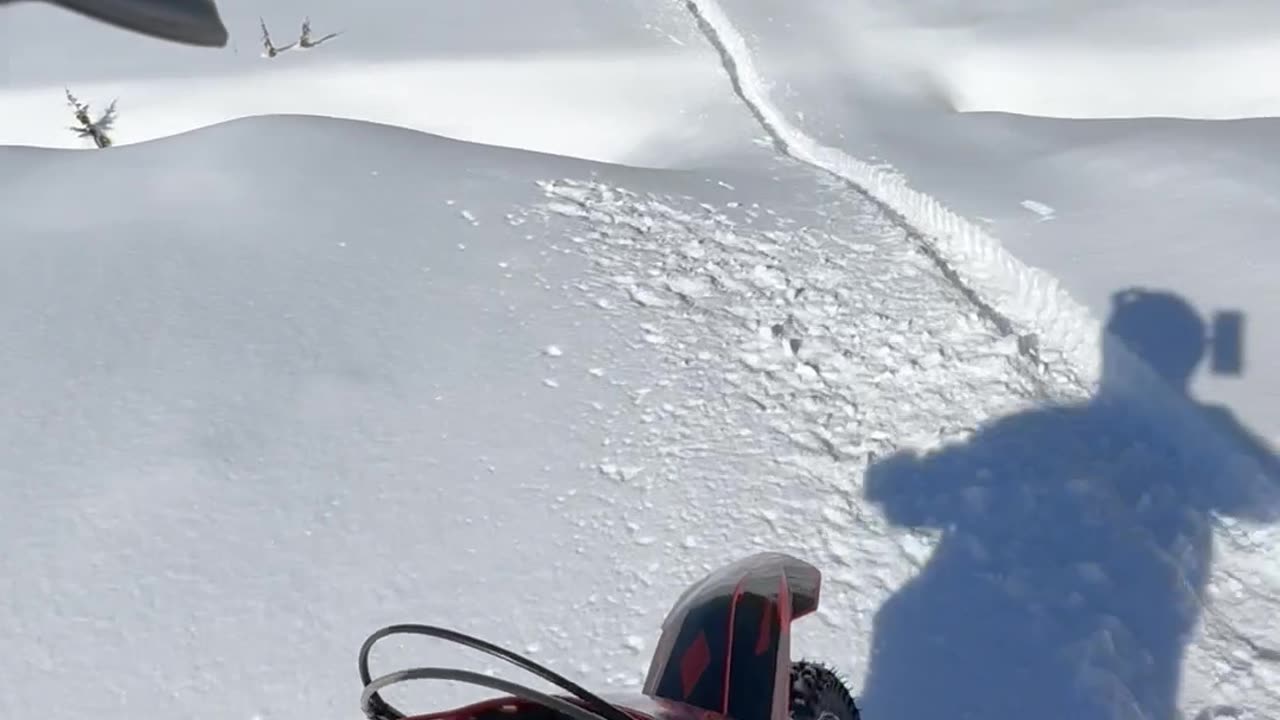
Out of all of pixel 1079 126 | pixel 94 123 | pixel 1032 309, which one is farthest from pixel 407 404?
pixel 94 123

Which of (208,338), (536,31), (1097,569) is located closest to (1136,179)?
(1097,569)

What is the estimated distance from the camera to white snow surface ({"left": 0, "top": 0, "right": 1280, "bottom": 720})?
3.34m

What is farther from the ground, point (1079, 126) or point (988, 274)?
point (1079, 126)

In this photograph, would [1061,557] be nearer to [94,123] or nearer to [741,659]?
[741,659]

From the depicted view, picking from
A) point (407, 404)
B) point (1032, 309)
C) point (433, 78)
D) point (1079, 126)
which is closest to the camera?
point (407, 404)

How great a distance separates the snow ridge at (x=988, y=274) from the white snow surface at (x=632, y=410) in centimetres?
3

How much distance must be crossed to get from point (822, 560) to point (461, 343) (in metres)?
2.06

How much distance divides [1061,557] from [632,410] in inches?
70.8

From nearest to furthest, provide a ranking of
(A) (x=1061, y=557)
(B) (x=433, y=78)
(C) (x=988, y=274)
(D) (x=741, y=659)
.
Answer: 1. (D) (x=741, y=659)
2. (A) (x=1061, y=557)
3. (C) (x=988, y=274)
4. (B) (x=433, y=78)

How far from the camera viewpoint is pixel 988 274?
17.5ft

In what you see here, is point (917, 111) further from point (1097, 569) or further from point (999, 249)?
point (1097, 569)

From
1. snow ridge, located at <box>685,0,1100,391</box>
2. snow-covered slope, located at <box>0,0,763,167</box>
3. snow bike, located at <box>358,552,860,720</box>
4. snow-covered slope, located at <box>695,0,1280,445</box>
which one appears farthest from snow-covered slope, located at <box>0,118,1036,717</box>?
snow-covered slope, located at <box>0,0,763,167</box>

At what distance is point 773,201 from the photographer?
6.43m

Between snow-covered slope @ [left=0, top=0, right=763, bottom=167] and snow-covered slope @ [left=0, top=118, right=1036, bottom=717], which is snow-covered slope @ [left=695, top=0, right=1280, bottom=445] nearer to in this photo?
snow-covered slope @ [left=0, top=118, right=1036, bottom=717]
